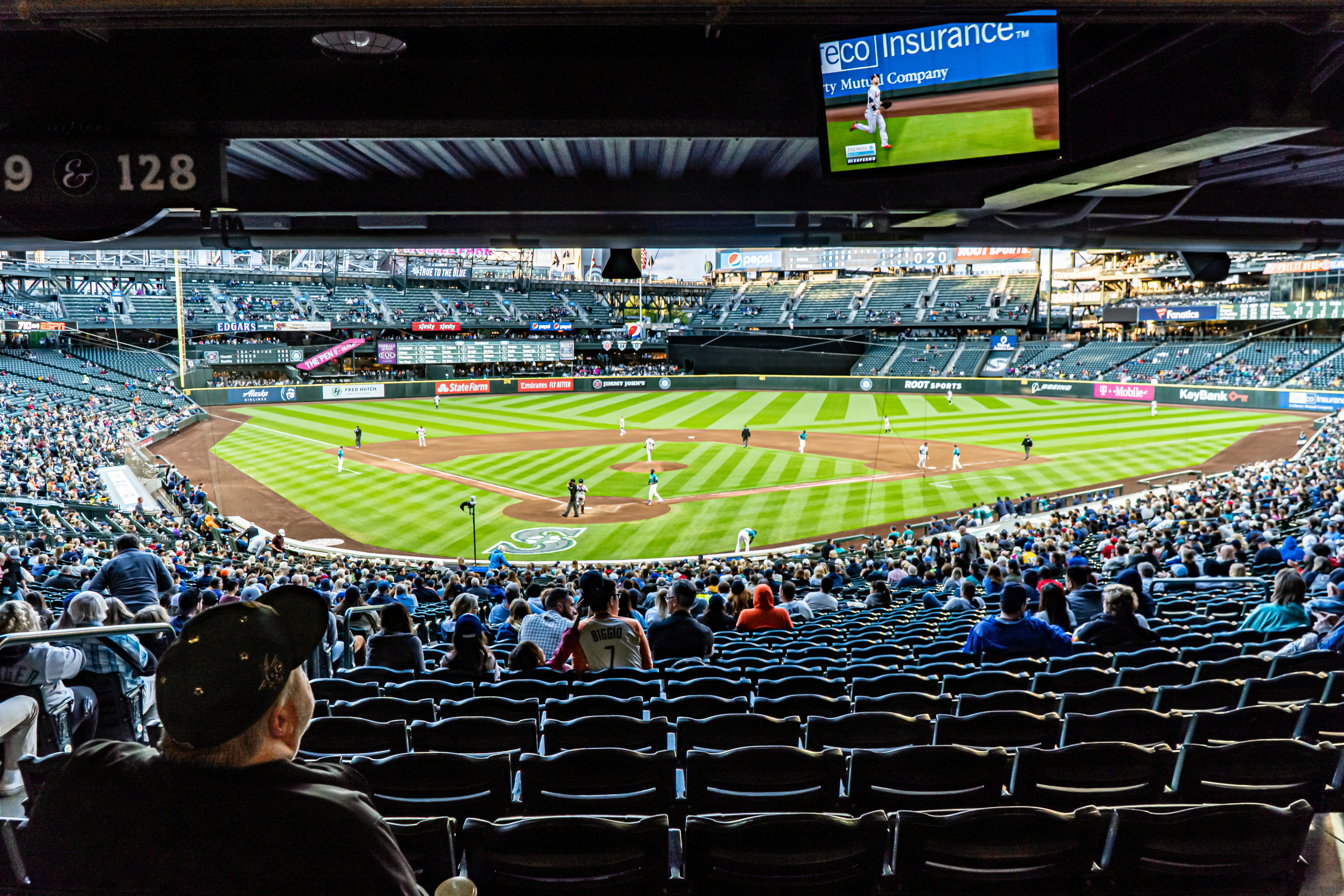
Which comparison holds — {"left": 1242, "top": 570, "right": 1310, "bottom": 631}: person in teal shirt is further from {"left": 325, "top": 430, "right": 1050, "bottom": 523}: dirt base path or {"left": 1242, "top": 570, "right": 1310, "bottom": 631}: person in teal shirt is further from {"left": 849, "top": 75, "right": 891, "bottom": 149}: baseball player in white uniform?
{"left": 325, "top": 430, "right": 1050, "bottom": 523}: dirt base path

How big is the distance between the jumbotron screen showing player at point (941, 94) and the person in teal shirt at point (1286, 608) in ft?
19.5

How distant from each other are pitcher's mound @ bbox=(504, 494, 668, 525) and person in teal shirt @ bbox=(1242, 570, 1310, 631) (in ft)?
65.1

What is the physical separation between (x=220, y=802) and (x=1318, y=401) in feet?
202

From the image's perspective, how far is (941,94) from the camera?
4.84 meters

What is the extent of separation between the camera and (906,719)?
5.03m

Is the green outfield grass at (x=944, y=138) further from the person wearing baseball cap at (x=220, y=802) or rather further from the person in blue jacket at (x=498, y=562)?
the person in blue jacket at (x=498, y=562)

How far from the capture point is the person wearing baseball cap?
69.0 inches

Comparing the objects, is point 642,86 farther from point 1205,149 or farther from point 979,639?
point 979,639

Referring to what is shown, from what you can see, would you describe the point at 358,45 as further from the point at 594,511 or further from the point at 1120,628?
the point at 594,511

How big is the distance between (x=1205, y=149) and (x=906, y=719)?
13.9ft

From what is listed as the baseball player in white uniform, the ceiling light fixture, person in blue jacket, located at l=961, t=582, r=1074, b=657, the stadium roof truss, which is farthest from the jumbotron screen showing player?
person in blue jacket, located at l=961, t=582, r=1074, b=657

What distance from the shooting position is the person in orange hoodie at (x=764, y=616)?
35.7ft

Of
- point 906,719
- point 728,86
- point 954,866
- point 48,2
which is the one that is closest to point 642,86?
point 728,86

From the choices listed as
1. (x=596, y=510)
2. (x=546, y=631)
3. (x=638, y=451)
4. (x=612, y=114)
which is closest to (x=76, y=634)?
(x=612, y=114)
